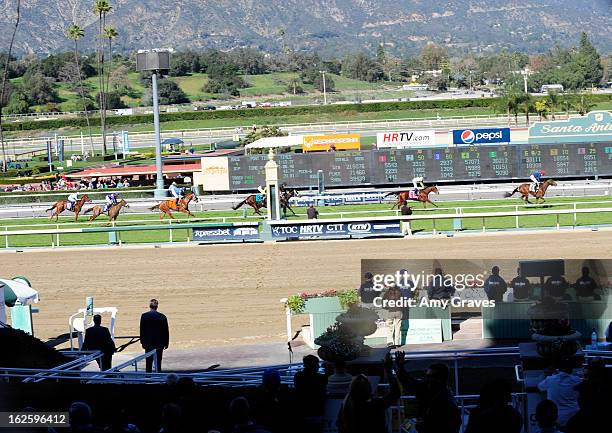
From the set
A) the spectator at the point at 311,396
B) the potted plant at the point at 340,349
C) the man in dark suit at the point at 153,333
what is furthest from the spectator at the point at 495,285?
the spectator at the point at 311,396

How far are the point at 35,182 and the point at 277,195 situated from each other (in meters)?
23.6

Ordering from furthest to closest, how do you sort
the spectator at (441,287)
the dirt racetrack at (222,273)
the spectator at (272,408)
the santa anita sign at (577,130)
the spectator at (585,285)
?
the santa anita sign at (577,130)
the dirt racetrack at (222,273)
the spectator at (441,287)
the spectator at (585,285)
the spectator at (272,408)

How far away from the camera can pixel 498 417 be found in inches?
189

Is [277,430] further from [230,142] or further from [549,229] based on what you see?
[230,142]

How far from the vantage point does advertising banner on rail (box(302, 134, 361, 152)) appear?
121 feet

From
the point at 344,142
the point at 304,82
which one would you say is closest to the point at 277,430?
the point at 344,142

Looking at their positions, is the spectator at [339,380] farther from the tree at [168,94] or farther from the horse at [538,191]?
the tree at [168,94]

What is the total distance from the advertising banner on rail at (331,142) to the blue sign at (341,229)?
15884 millimetres

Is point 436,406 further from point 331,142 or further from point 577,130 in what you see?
point 331,142

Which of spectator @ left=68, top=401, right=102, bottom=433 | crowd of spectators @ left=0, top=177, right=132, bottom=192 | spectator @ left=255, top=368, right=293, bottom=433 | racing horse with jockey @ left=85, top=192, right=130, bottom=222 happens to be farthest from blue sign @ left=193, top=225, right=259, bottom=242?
crowd of spectators @ left=0, top=177, right=132, bottom=192

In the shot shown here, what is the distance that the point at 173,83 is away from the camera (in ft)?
338

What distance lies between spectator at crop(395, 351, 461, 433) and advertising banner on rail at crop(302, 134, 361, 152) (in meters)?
31.1

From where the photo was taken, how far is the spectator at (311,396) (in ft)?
18.9

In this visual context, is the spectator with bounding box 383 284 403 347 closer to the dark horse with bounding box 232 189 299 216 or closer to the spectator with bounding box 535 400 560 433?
the spectator with bounding box 535 400 560 433
